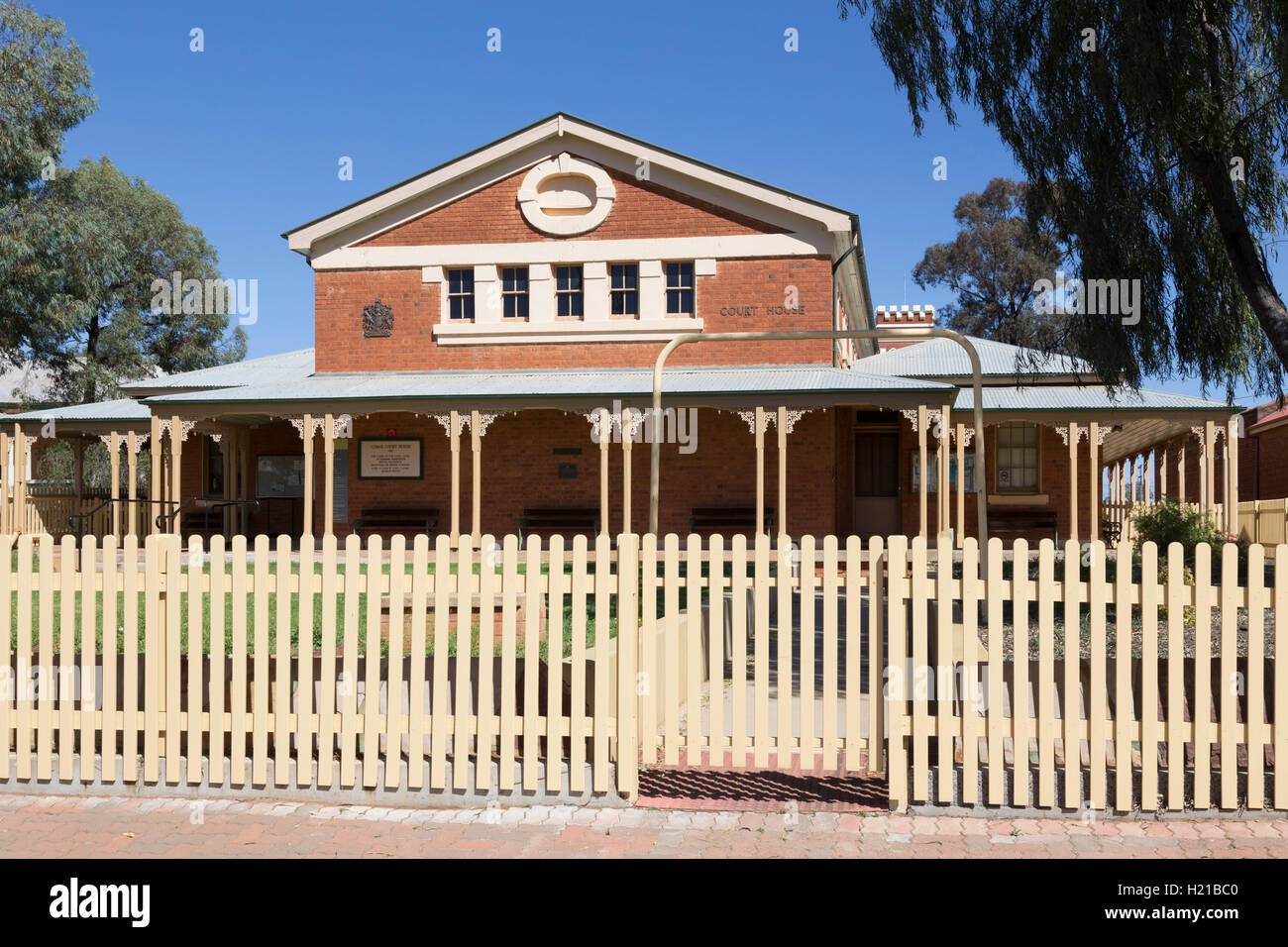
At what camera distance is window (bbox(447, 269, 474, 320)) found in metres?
20.7

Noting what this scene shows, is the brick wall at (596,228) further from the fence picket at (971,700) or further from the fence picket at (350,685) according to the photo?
the fence picket at (350,685)

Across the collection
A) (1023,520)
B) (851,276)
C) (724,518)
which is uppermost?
(851,276)

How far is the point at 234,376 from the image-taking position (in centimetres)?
2327

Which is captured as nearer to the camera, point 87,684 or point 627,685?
point 627,685

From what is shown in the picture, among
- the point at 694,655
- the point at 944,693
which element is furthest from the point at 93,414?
the point at 944,693

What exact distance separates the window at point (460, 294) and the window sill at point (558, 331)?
230 millimetres

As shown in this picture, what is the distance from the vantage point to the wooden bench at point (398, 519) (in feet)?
67.5

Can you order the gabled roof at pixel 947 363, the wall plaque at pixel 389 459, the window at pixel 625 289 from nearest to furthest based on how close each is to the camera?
the window at pixel 625 289
the wall plaque at pixel 389 459
the gabled roof at pixel 947 363

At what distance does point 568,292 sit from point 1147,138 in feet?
41.4

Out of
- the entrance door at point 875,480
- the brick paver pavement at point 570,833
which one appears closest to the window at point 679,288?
the entrance door at point 875,480

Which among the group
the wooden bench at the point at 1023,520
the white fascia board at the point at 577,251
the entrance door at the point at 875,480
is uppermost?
the white fascia board at the point at 577,251

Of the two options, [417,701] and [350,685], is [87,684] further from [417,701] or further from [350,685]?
[417,701]

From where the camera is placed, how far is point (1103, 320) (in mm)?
9945
